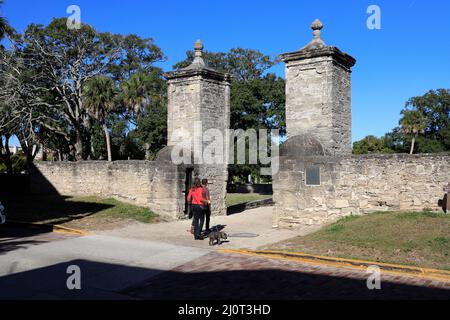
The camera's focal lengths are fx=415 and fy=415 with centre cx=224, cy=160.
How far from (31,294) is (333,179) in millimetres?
8428

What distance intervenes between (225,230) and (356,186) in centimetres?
407

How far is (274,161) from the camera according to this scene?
12.8m

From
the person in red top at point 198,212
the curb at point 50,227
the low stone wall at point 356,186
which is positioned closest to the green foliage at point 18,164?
the curb at point 50,227

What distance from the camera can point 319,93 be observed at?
42.0 feet

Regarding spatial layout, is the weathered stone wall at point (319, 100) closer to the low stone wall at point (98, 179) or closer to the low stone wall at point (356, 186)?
the low stone wall at point (356, 186)

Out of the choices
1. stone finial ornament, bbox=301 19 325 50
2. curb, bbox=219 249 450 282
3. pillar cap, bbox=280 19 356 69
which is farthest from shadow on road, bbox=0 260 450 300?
stone finial ornament, bbox=301 19 325 50

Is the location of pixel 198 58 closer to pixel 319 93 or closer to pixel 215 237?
pixel 319 93

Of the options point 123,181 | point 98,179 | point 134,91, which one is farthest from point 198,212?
point 134,91

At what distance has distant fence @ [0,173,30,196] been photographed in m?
23.4

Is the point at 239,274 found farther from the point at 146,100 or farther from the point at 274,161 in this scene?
the point at 146,100

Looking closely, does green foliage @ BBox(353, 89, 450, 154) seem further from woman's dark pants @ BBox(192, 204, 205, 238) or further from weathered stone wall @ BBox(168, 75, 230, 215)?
woman's dark pants @ BBox(192, 204, 205, 238)

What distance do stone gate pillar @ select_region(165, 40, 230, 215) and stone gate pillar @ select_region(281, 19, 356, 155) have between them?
3906 mm

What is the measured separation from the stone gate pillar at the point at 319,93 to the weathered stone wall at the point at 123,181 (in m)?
4.90
